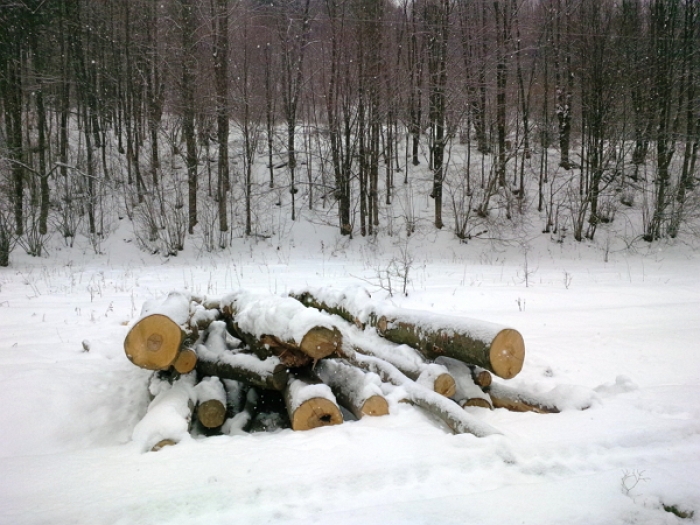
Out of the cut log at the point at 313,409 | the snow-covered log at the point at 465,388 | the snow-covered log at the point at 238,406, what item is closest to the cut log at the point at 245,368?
the snow-covered log at the point at 238,406

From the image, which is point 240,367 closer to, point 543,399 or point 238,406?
point 238,406

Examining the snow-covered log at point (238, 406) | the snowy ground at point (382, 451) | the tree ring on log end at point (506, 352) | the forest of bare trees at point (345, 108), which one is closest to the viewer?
the snowy ground at point (382, 451)

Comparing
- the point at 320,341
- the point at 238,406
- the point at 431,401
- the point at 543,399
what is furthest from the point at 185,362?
the point at 543,399

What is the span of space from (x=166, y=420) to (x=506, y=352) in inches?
117

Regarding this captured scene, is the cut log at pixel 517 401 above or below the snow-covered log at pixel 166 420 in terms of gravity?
below

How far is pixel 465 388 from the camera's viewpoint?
4.35 m

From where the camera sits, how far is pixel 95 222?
68.9 feet

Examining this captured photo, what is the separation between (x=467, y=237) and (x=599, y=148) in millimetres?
7428

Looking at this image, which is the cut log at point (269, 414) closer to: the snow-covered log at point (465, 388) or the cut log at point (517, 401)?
the snow-covered log at point (465, 388)

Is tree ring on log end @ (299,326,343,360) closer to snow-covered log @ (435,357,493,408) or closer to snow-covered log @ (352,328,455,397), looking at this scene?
snow-covered log @ (352,328,455,397)

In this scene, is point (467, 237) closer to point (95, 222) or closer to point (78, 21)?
point (95, 222)

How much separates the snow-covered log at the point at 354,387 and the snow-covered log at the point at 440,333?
79cm

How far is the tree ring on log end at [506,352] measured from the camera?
3975 millimetres

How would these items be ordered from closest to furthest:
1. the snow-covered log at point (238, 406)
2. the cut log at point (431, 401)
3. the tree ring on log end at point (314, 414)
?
1. the cut log at point (431, 401)
2. the tree ring on log end at point (314, 414)
3. the snow-covered log at point (238, 406)
